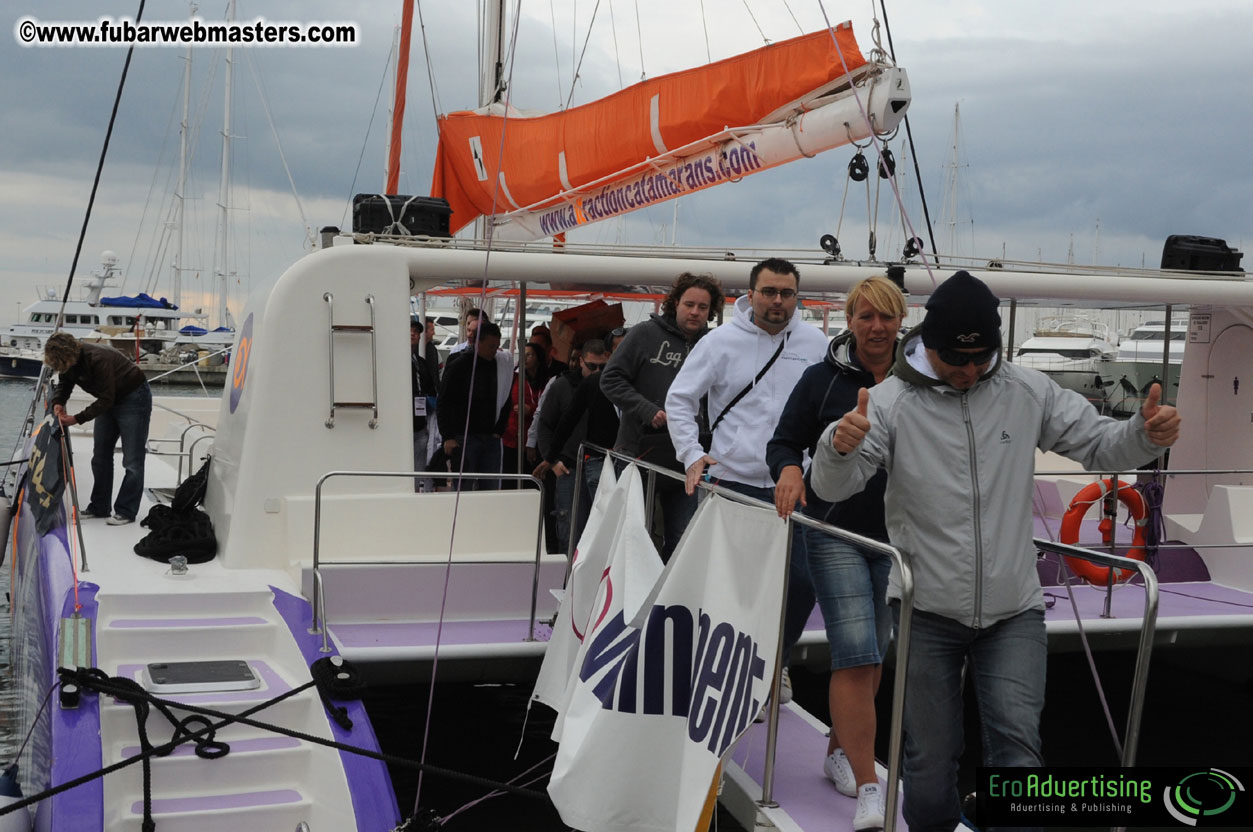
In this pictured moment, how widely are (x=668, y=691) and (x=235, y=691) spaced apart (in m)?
1.89

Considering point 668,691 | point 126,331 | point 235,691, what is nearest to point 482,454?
point 235,691

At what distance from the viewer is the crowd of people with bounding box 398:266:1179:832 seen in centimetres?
326

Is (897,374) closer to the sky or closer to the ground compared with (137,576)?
closer to the sky

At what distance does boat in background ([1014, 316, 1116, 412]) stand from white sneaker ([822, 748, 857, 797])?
15179 millimetres

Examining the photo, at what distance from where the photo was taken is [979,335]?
3.25 metres

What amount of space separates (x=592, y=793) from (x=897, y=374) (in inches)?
68.0

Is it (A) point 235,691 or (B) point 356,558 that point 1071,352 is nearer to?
(B) point 356,558

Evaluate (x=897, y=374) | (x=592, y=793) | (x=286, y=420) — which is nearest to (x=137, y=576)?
(x=286, y=420)

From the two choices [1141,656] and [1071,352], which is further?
[1071,352]

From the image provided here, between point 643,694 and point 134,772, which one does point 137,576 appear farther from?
point 643,694

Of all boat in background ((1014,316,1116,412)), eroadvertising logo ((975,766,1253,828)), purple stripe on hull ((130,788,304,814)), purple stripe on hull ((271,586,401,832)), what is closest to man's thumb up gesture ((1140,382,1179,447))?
eroadvertising logo ((975,766,1253,828))

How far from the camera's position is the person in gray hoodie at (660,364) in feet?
18.8

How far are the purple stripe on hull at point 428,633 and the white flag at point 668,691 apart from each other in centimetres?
173

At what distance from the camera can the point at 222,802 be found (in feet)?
14.7
